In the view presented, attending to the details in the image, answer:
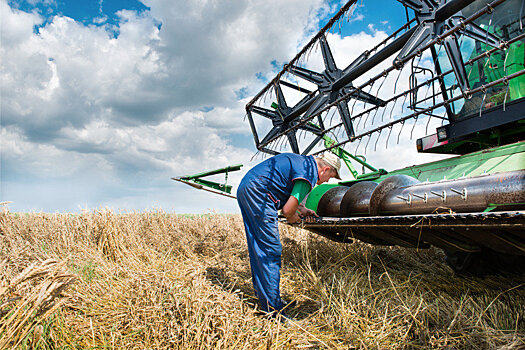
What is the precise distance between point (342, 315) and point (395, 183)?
1.18 meters

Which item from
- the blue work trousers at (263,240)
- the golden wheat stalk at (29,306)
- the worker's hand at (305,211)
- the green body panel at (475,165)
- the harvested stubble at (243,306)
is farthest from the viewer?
the worker's hand at (305,211)

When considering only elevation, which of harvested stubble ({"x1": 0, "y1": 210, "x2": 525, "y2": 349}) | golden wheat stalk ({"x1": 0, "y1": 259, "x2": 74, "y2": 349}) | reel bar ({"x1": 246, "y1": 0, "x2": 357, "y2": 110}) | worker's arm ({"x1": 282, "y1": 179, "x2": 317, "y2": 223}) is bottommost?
harvested stubble ({"x1": 0, "y1": 210, "x2": 525, "y2": 349})

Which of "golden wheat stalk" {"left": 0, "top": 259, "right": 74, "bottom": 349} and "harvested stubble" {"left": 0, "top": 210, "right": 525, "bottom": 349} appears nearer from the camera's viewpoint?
"golden wheat stalk" {"left": 0, "top": 259, "right": 74, "bottom": 349}

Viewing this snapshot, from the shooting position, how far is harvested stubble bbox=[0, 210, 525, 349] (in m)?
1.75

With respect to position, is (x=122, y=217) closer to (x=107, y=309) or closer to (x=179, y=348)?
(x=107, y=309)

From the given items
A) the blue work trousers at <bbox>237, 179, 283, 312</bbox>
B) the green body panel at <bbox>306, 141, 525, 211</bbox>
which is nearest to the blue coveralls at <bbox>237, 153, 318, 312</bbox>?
the blue work trousers at <bbox>237, 179, 283, 312</bbox>

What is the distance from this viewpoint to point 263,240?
268 centimetres

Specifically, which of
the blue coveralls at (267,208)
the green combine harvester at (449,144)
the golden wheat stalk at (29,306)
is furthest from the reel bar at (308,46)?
the golden wheat stalk at (29,306)

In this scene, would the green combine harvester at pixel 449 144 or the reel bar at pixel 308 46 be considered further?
the reel bar at pixel 308 46

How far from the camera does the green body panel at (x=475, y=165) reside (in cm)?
272

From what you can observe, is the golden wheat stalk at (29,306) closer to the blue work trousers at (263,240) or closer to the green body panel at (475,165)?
the blue work trousers at (263,240)

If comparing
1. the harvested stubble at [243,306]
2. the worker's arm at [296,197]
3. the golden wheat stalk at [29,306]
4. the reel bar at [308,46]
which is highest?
the reel bar at [308,46]

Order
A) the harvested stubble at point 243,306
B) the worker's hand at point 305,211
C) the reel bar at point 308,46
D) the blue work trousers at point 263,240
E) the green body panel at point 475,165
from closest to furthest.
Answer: the harvested stubble at point 243,306, the blue work trousers at point 263,240, the green body panel at point 475,165, the worker's hand at point 305,211, the reel bar at point 308,46

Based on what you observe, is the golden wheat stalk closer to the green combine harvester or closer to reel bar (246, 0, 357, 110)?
the green combine harvester
